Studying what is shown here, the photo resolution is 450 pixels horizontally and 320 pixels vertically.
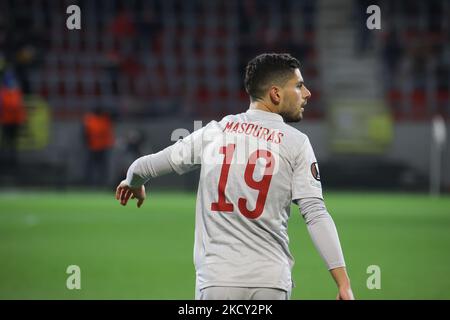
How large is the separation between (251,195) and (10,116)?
19.9 metres

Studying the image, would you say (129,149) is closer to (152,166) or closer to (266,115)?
(152,166)

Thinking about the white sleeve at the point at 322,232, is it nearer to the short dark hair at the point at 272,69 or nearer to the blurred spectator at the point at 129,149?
the short dark hair at the point at 272,69

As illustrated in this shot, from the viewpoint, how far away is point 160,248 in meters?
12.5

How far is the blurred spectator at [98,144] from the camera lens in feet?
76.7

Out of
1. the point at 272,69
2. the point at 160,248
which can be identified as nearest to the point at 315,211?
the point at 272,69

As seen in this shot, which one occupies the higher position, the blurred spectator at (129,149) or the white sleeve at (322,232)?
the white sleeve at (322,232)

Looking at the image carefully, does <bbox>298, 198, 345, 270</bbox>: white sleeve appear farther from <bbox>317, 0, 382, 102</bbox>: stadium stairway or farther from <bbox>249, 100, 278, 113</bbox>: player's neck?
<bbox>317, 0, 382, 102</bbox>: stadium stairway

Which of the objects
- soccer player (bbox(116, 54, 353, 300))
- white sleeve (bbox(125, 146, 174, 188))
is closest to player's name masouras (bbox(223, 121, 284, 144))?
soccer player (bbox(116, 54, 353, 300))

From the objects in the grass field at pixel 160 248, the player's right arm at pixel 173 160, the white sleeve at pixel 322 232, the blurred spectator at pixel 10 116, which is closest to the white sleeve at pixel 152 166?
the player's right arm at pixel 173 160

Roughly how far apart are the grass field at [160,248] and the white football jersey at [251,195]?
4.22 m

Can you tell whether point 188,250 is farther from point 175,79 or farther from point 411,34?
point 411,34

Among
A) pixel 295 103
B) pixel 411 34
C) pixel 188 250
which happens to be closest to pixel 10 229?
pixel 188 250

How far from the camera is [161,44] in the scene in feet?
92.0

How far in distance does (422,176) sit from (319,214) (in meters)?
19.7
